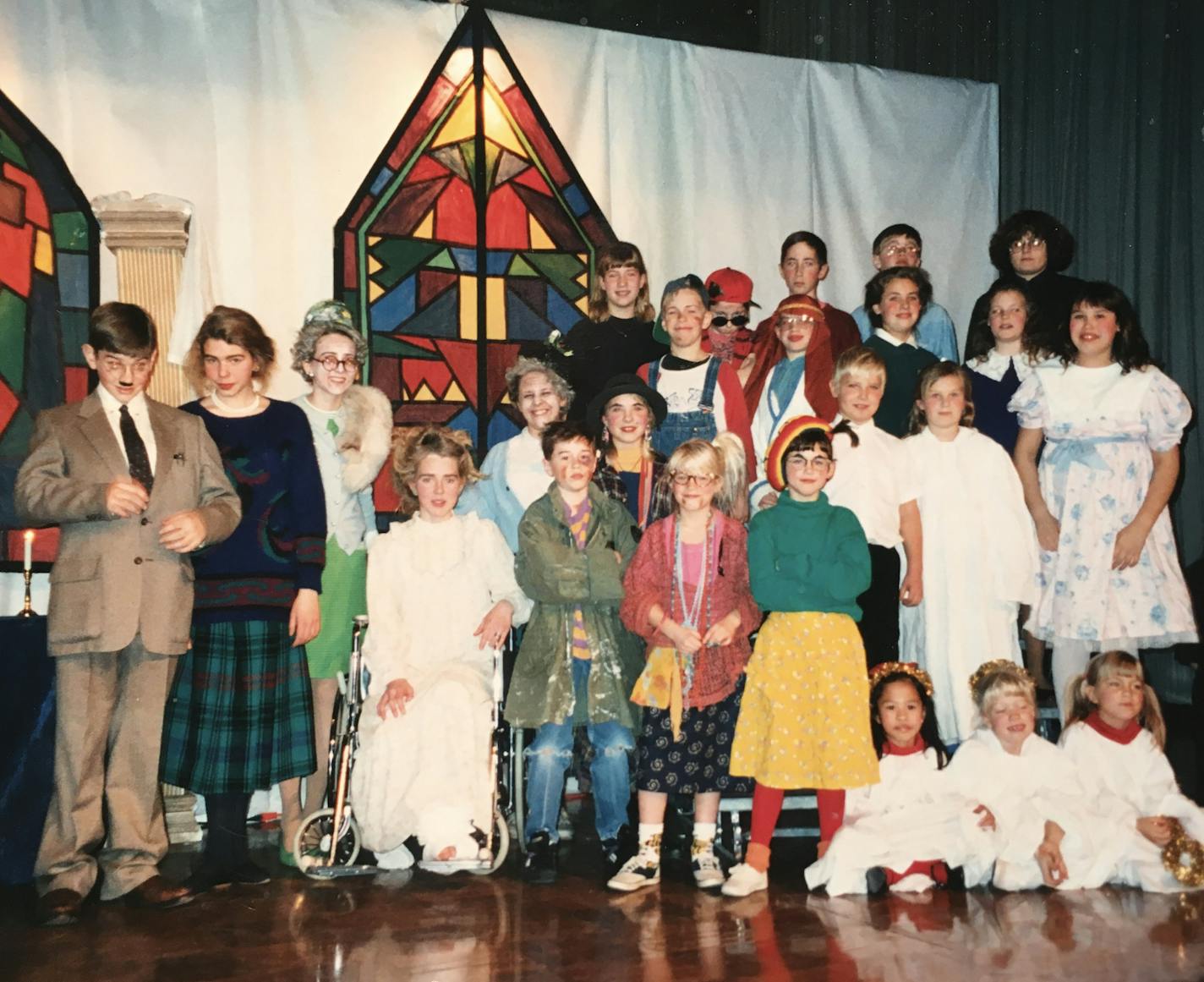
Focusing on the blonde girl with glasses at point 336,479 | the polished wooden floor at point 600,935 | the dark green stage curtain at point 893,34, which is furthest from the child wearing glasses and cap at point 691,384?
the dark green stage curtain at point 893,34

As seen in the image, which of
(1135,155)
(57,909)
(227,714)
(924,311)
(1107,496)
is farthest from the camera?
(1135,155)

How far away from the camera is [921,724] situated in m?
3.45

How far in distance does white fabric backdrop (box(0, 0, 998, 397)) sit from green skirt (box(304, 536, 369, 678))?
133 centimetres

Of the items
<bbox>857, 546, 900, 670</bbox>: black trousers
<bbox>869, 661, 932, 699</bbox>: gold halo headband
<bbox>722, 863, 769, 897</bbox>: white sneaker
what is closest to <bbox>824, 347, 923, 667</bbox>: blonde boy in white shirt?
<bbox>857, 546, 900, 670</bbox>: black trousers

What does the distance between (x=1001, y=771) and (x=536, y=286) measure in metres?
2.85

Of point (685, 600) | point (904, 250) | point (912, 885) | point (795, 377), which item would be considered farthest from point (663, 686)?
point (904, 250)

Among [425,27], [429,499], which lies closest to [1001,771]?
[429,499]

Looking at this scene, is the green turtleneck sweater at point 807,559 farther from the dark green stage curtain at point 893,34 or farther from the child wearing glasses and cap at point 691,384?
the dark green stage curtain at point 893,34

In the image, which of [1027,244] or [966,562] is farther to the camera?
[1027,244]

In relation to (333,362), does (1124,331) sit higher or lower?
higher

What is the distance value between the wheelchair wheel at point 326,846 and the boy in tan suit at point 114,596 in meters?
0.36

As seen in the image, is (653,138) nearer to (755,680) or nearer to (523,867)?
(755,680)

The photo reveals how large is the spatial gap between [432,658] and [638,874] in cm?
86

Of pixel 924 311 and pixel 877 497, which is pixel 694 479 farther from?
pixel 924 311
